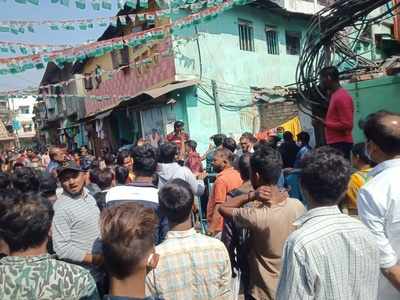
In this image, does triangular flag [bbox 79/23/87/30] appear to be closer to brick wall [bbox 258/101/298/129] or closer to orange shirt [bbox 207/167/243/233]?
orange shirt [bbox 207/167/243/233]

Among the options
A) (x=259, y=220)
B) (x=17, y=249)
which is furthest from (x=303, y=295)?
(x=17, y=249)

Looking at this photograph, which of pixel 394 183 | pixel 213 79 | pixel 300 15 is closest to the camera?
pixel 394 183

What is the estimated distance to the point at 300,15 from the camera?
16812 mm

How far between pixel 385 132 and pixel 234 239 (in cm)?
137

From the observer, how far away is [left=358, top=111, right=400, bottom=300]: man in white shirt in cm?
212

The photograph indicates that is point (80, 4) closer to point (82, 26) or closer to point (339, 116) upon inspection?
point (82, 26)

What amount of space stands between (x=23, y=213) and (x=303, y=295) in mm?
1392

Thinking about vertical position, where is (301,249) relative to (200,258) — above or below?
above

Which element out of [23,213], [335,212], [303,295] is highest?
[23,213]

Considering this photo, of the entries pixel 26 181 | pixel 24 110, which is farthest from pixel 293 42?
pixel 24 110

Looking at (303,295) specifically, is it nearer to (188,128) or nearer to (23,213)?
(23,213)

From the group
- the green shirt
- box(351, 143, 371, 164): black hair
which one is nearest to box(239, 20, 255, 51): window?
box(351, 143, 371, 164): black hair

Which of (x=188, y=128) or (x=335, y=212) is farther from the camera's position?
(x=188, y=128)

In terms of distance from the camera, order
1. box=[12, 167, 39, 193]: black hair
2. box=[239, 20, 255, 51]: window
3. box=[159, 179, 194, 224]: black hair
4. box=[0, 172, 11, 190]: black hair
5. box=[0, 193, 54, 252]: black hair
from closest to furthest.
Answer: box=[0, 193, 54, 252]: black hair, box=[159, 179, 194, 224]: black hair, box=[12, 167, 39, 193]: black hair, box=[0, 172, 11, 190]: black hair, box=[239, 20, 255, 51]: window
